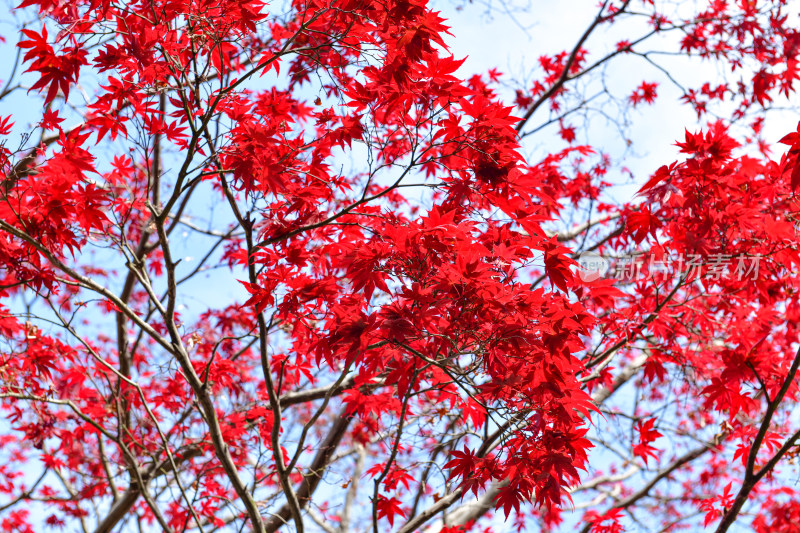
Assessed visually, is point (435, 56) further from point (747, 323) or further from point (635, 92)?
point (635, 92)

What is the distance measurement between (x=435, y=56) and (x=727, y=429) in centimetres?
304

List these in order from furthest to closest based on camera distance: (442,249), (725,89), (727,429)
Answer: (725,89) < (727,429) < (442,249)

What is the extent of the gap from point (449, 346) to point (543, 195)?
0.82 metres

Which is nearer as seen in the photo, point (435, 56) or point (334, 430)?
point (435, 56)

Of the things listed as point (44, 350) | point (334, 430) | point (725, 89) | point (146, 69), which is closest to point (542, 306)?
point (146, 69)

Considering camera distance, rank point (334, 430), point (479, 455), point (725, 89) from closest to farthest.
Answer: point (479, 455)
point (334, 430)
point (725, 89)

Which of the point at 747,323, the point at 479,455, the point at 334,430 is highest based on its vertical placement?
the point at 334,430

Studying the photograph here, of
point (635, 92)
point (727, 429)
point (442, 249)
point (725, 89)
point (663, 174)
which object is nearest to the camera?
point (442, 249)

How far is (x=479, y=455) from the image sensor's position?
10.5 feet

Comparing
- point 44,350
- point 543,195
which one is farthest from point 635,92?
point 44,350

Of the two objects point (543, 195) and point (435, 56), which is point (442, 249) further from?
point (435, 56)

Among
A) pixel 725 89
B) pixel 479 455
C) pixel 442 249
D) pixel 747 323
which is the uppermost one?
pixel 725 89

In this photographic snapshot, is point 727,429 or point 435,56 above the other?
point 435,56

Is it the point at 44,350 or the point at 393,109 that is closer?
the point at 393,109
